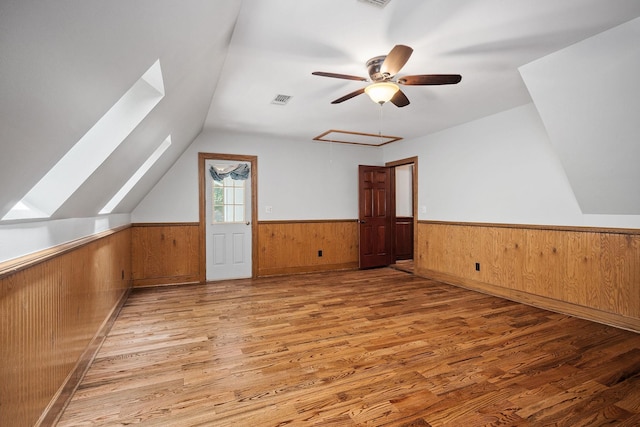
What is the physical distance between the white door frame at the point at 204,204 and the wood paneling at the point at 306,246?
11 cm

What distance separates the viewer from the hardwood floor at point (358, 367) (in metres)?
1.80

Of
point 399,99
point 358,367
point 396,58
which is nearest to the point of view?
point 396,58

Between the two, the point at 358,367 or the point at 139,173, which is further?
the point at 139,173

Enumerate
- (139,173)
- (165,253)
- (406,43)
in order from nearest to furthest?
(406,43) → (139,173) → (165,253)

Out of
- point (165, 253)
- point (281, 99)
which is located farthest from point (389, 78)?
point (165, 253)

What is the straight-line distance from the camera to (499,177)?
4.21 m

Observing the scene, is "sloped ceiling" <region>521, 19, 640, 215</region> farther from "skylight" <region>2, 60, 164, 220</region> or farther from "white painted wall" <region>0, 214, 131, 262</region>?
"white painted wall" <region>0, 214, 131, 262</region>

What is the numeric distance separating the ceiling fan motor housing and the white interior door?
315 centimetres

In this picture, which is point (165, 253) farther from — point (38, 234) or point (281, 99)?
point (38, 234)

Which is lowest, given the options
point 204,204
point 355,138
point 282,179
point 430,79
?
point 204,204

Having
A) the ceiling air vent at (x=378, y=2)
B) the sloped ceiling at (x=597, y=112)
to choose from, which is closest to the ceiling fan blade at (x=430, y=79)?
the ceiling air vent at (x=378, y=2)

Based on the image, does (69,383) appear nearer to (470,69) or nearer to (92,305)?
(92,305)

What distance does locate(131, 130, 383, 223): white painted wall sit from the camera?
4.83 m

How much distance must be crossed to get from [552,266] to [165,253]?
519cm
